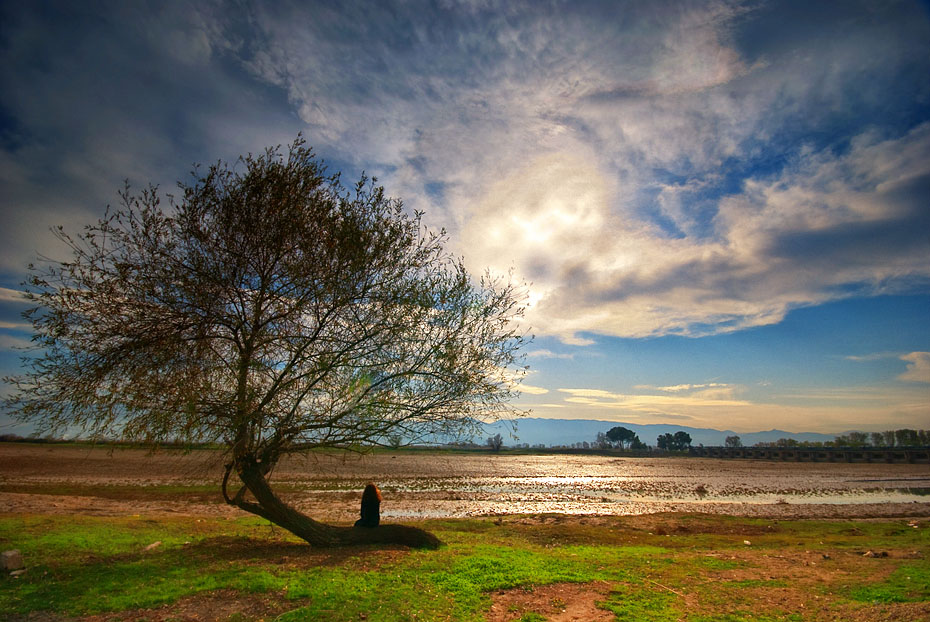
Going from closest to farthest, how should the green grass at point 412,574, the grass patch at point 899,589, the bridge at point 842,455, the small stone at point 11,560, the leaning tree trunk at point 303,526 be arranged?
the green grass at point 412,574, the grass patch at point 899,589, the small stone at point 11,560, the leaning tree trunk at point 303,526, the bridge at point 842,455

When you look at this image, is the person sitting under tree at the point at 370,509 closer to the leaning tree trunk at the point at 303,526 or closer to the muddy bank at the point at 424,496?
the leaning tree trunk at the point at 303,526

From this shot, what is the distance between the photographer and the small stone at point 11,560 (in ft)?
34.3

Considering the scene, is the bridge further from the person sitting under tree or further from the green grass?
the person sitting under tree

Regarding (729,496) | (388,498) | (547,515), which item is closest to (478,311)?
(547,515)

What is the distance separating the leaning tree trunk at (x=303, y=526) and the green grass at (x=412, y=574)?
0.57 meters

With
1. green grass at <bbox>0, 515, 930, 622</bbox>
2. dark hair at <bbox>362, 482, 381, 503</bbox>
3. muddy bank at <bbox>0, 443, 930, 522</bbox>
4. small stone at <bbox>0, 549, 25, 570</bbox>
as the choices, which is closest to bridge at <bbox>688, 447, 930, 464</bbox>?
muddy bank at <bbox>0, 443, 930, 522</bbox>

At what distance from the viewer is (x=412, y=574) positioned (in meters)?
10.8

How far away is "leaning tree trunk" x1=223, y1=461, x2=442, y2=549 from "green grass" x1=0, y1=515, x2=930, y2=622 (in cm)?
57

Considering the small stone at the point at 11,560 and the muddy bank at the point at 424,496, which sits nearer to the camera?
the small stone at the point at 11,560

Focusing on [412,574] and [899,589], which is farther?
[412,574]

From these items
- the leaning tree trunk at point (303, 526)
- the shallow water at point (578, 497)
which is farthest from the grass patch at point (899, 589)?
the shallow water at point (578, 497)

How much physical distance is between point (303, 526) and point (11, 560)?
6.35m

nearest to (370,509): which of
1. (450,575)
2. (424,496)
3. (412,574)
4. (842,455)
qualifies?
(412,574)

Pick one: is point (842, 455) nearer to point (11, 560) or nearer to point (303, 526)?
point (303, 526)
